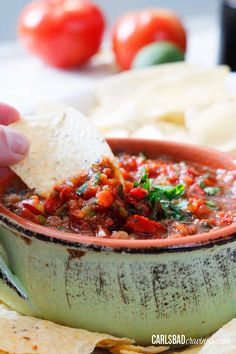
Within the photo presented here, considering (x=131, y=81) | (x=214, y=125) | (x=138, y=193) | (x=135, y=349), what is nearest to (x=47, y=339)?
(x=135, y=349)

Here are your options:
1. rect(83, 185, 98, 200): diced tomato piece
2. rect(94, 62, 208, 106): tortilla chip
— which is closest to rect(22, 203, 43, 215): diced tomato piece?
rect(83, 185, 98, 200): diced tomato piece

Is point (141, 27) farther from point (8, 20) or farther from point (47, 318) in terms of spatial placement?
point (8, 20)

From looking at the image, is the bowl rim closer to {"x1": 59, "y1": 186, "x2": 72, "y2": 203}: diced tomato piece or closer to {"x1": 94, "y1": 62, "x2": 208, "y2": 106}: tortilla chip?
{"x1": 59, "y1": 186, "x2": 72, "y2": 203}: diced tomato piece

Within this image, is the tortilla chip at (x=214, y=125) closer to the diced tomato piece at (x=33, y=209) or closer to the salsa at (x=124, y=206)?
the salsa at (x=124, y=206)

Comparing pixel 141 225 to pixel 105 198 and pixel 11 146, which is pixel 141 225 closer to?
pixel 105 198

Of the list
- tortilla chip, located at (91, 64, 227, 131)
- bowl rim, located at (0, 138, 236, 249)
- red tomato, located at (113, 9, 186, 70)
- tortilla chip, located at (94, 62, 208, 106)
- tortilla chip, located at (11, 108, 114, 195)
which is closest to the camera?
bowl rim, located at (0, 138, 236, 249)

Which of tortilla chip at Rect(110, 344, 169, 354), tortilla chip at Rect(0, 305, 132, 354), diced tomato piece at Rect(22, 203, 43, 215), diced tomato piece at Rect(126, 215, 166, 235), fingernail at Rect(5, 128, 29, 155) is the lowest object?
tortilla chip at Rect(110, 344, 169, 354)

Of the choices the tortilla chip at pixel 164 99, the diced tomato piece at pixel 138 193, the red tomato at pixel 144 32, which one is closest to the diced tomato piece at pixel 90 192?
the diced tomato piece at pixel 138 193
